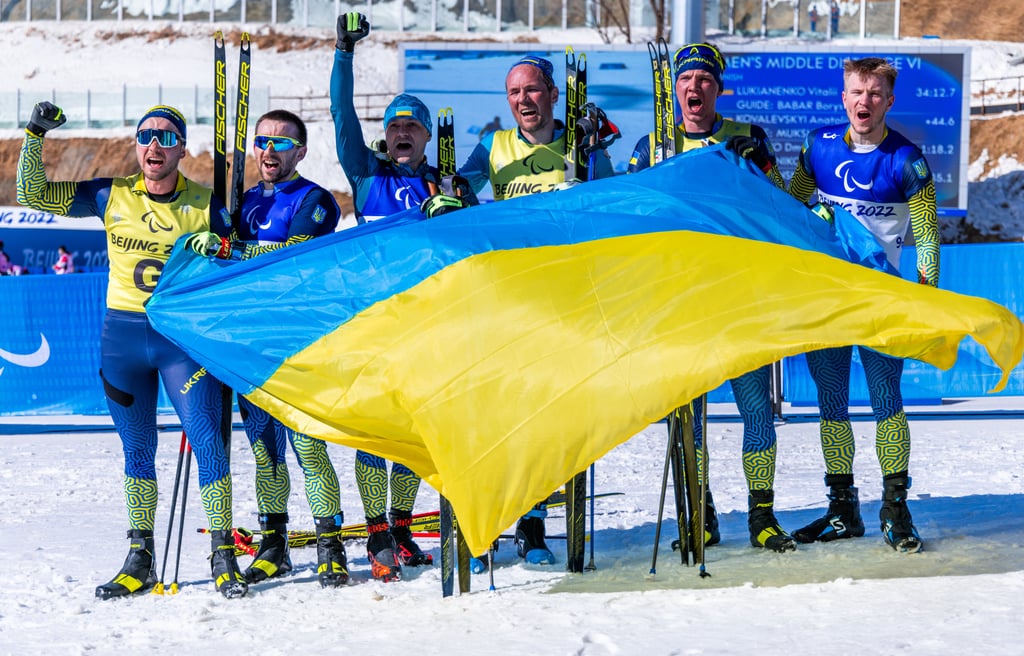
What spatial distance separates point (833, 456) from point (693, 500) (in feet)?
2.89

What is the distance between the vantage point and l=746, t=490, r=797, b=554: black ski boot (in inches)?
237

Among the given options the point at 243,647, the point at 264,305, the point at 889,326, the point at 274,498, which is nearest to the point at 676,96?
the point at 889,326

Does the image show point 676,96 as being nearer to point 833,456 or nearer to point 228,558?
point 833,456

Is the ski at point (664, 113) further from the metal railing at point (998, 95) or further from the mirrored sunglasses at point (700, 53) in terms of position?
the metal railing at point (998, 95)

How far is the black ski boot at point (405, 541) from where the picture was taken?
20.2 feet

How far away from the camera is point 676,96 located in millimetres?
6301

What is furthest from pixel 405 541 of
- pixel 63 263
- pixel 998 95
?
pixel 998 95

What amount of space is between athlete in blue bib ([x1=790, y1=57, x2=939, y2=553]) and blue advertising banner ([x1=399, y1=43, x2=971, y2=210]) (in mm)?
11162

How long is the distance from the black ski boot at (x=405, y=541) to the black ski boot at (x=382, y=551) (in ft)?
0.21

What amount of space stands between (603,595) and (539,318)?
1123 mm

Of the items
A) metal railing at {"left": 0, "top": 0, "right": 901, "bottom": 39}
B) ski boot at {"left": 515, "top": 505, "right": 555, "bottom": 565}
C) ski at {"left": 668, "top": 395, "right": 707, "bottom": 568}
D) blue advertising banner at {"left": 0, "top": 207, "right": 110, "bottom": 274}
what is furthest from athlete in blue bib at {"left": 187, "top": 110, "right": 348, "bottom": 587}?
metal railing at {"left": 0, "top": 0, "right": 901, "bottom": 39}

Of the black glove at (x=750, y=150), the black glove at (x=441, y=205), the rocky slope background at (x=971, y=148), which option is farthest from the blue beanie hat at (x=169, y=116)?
the rocky slope background at (x=971, y=148)

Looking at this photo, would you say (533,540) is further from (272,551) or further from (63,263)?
(63,263)

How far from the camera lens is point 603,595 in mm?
5309
